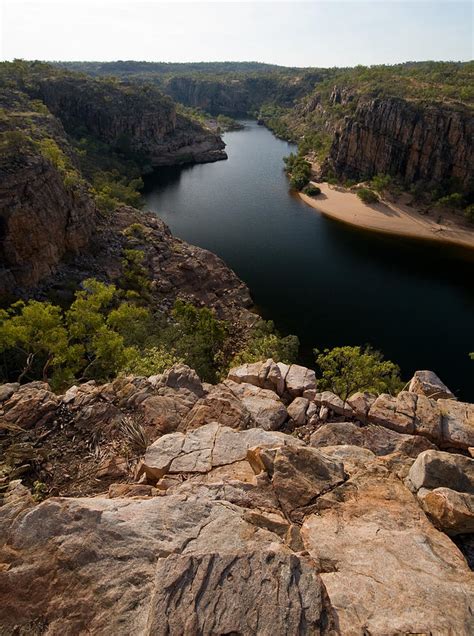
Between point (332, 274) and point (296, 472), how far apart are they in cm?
4697

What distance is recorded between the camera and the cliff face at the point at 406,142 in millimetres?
80250

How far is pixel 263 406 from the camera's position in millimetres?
18469

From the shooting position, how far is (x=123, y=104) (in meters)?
113

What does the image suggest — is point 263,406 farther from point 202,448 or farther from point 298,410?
point 202,448

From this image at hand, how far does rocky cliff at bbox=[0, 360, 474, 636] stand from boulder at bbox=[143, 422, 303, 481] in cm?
7

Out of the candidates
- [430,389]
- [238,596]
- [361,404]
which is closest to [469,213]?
[430,389]

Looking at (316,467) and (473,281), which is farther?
(473,281)

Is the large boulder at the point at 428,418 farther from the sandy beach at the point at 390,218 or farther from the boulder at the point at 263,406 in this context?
the sandy beach at the point at 390,218

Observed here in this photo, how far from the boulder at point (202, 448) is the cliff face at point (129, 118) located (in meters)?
107

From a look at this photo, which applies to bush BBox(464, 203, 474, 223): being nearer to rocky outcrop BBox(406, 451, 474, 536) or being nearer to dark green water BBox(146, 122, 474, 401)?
dark green water BBox(146, 122, 474, 401)

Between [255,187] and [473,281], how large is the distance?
5087 cm

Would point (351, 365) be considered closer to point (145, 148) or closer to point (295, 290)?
point (295, 290)

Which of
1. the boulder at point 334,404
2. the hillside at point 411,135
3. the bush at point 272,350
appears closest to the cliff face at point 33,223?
the bush at point 272,350

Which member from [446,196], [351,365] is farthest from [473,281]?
[351,365]
